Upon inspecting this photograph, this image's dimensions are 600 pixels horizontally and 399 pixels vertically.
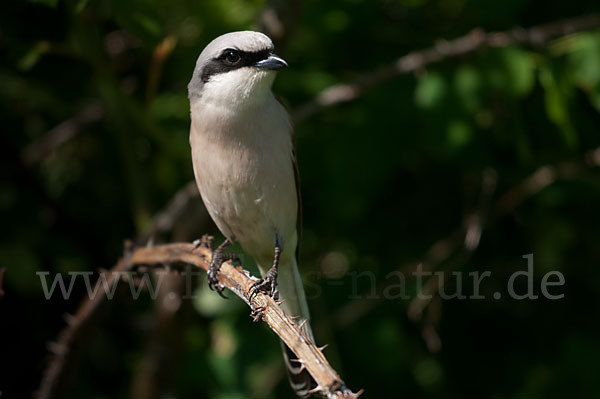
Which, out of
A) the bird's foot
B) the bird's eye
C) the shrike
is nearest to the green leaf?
the shrike

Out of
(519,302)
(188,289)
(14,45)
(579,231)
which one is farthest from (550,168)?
(14,45)

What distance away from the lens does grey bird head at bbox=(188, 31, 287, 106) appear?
3145mm

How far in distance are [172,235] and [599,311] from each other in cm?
294

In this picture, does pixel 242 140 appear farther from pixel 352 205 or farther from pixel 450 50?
pixel 450 50

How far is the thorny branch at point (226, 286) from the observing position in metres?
1.80

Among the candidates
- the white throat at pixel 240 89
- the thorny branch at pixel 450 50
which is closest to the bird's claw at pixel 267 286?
the white throat at pixel 240 89

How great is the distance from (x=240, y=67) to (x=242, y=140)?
0.35 m

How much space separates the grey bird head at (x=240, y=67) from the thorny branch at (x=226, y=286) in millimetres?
707

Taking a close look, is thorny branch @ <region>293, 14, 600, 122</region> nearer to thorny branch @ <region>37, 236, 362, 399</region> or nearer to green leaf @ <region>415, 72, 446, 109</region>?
green leaf @ <region>415, 72, 446, 109</region>

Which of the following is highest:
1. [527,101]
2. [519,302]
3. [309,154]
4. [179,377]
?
[309,154]

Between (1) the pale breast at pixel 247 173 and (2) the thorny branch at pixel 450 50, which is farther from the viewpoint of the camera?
(2) the thorny branch at pixel 450 50

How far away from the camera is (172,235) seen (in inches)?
184

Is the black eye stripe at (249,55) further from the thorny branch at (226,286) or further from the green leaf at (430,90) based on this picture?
the green leaf at (430,90)

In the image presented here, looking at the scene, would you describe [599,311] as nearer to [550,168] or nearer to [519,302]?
[519,302]
